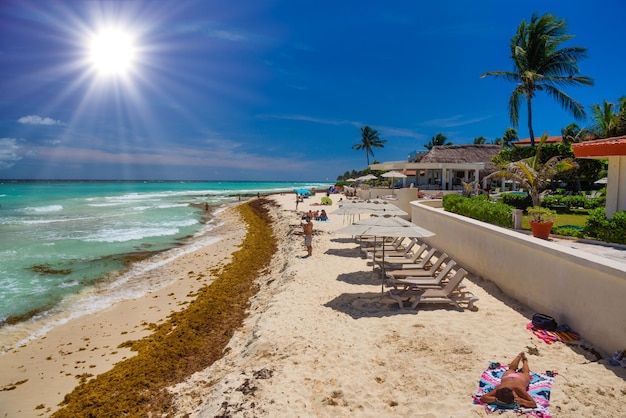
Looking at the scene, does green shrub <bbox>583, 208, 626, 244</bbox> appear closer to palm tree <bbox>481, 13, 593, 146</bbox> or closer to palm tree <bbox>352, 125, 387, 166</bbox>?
palm tree <bbox>481, 13, 593, 146</bbox>

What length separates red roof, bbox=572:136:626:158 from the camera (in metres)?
8.06

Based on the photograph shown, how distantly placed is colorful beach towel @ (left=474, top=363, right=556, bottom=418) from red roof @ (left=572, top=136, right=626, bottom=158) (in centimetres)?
700

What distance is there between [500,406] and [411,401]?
2.93 ft

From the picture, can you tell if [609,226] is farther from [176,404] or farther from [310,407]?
[176,404]

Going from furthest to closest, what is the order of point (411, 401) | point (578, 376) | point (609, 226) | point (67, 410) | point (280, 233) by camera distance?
point (280, 233)
point (609, 226)
point (67, 410)
point (578, 376)
point (411, 401)

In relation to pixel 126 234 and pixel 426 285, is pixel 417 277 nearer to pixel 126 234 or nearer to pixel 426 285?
pixel 426 285

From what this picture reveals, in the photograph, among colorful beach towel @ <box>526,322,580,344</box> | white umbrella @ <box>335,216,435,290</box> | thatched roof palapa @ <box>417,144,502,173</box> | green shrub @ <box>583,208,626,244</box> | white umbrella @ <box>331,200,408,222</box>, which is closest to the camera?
colorful beach towel @ <box>526,322,580,344</box>

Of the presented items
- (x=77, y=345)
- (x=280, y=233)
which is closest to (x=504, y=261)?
(x=77, y=345)

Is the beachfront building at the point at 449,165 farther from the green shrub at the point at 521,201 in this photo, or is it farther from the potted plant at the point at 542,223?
the potted plant at the point at 542,223

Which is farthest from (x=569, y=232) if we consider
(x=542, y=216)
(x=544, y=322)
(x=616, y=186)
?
(x=544, y=322)

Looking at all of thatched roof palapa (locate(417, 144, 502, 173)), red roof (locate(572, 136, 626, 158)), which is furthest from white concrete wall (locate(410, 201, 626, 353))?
thatched roof palapa (locate(417, 144, 502, 173))

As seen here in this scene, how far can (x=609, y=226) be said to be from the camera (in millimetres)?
7473

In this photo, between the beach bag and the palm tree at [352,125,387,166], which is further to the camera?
the palm tree at [352,125,387,166]

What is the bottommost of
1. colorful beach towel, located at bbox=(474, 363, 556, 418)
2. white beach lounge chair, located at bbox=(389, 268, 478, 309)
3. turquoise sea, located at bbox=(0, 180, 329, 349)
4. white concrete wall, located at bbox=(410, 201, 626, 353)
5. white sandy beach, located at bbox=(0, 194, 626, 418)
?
turquoise sea, located at bbox=(0, 180, 329, 349)
